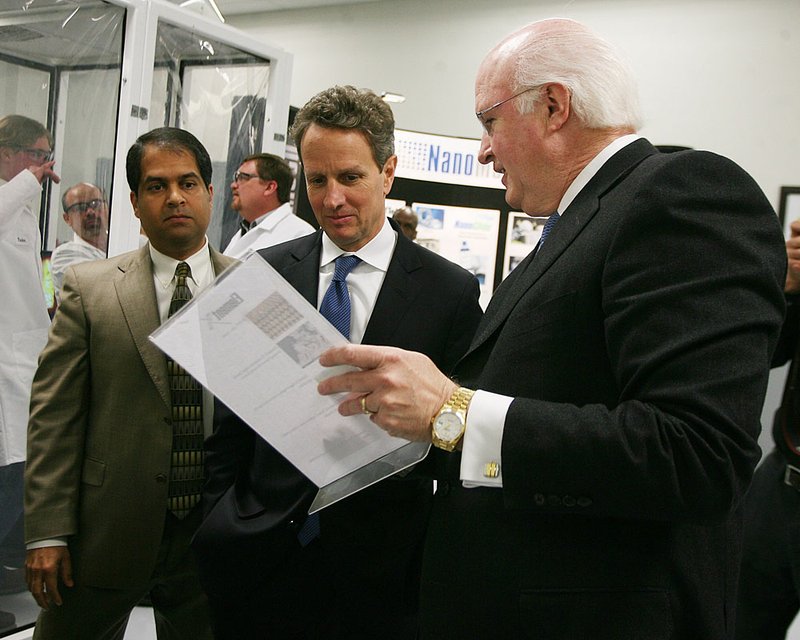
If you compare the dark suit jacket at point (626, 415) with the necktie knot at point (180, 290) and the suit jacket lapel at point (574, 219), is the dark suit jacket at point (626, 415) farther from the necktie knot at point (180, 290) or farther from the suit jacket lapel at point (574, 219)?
the necktie knot at point (180, 290)

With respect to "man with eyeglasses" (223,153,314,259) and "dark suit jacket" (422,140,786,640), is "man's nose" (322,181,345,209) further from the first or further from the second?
"man with eyeglasses" (223,153,314,259)

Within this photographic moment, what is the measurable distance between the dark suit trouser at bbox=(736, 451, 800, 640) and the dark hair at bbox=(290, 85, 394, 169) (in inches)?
65.6

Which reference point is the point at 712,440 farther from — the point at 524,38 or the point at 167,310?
the point at 167,310

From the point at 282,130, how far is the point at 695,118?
12.8 ft

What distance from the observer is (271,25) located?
27.7 ft

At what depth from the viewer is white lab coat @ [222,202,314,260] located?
3578mm

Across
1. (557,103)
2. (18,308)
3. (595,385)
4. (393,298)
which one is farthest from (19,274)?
(595,385)

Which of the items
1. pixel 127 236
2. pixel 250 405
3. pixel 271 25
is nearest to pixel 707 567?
pixel 250 405

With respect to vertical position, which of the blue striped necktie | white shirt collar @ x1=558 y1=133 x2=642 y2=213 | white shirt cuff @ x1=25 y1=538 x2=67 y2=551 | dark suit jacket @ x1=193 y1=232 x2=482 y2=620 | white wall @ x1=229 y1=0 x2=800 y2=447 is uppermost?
white wall @ x1=229 y1=0 x2=800 y2=447

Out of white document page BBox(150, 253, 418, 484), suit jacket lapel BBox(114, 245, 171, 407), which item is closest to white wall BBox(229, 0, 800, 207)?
suit jacket lapel BBox(114, 245, 171, 407)

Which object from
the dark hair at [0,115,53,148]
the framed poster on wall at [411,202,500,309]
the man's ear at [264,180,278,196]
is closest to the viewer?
the dark hair at [0,115,53,148]

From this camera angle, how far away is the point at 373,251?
193cm

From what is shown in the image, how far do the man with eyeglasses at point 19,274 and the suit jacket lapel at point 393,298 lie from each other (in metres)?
1.50

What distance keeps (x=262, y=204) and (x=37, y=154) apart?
1289 mm
